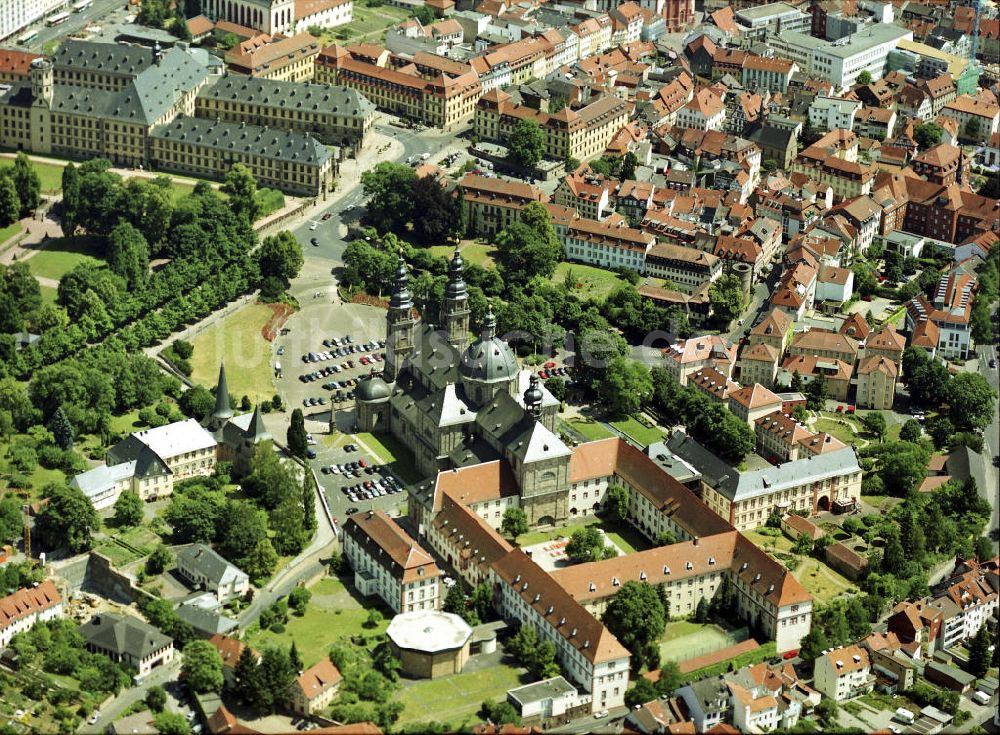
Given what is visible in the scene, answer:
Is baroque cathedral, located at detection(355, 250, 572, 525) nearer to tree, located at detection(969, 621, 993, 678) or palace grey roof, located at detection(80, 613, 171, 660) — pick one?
palace grey roof, located at detection(80, 613, 171, 660)

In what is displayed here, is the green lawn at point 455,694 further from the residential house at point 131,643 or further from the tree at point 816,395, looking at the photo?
the tree at point 816,395

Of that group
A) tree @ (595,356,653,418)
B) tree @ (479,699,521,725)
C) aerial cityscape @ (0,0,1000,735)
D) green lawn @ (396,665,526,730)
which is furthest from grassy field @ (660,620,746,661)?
tree @ (595,356,653,418)

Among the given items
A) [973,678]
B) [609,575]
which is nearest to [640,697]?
[609,575]

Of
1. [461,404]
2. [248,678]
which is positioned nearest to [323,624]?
A: [248,678]

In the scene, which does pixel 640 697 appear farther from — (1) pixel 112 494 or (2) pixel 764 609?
(1) pixel 112 494

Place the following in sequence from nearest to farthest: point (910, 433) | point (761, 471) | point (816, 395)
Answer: point (761, 471) < point (910, 433) < point (816, 395)

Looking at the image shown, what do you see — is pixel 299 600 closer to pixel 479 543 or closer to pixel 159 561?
pixel 159 561
